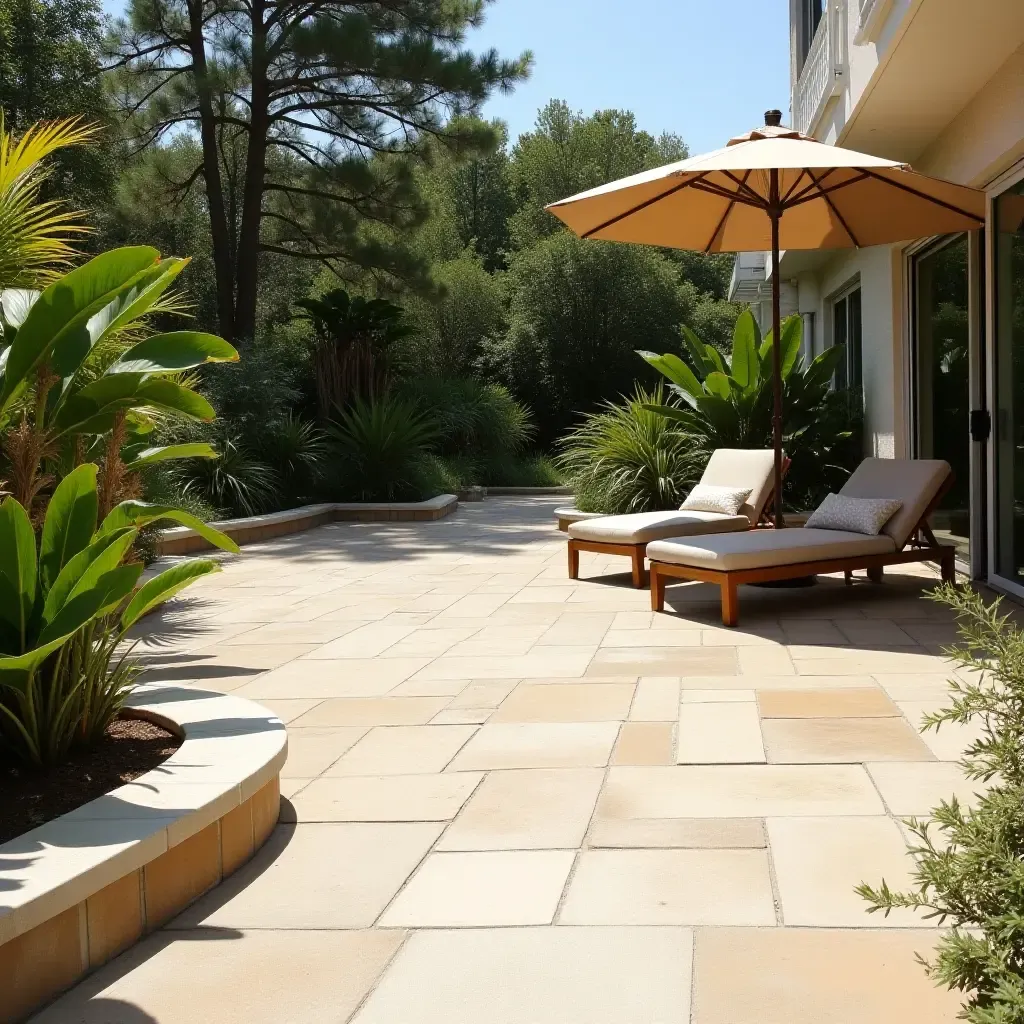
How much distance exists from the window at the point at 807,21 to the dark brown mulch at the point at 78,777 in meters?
12.1

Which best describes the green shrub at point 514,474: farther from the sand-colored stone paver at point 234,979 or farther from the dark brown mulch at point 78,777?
the sand-colored stone paver at point 234,979

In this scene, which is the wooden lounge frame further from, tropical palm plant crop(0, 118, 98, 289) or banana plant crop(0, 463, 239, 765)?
tropical palm plant crop(0, 118, 98, 289)

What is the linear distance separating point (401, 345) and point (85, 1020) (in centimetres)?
2186

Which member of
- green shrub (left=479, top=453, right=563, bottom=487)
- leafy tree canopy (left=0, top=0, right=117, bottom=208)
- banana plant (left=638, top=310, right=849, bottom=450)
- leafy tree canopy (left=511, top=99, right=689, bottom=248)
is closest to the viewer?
banana plant (left=638, top=310, right=849, bottom=450)

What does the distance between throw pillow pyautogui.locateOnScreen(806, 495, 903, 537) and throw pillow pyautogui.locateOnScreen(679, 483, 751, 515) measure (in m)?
0.82

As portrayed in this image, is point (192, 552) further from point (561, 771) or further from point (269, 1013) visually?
point (269, 1013)

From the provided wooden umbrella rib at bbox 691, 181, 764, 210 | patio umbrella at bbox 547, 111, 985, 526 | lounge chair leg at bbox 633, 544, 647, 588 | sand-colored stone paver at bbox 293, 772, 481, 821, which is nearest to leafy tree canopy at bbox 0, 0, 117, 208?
patio umbrella at bbox 547, 111, 985, 526

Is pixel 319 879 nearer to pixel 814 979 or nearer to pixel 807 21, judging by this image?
pixel 814 979

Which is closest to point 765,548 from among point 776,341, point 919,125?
point 776,341

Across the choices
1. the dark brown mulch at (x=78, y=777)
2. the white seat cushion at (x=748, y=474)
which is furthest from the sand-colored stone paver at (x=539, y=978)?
the white seat cushion at (x=748, y=474)

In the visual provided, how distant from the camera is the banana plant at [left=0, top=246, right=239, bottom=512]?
11.2ft

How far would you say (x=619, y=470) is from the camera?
35.2 ft

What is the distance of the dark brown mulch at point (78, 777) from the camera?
3.01 meters

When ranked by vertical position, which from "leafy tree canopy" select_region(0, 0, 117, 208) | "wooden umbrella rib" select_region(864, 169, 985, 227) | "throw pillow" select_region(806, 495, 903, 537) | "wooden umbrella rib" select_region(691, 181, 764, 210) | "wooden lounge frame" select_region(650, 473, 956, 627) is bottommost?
"wooden lounge frame" select_region(650, 473, 956, 627)
